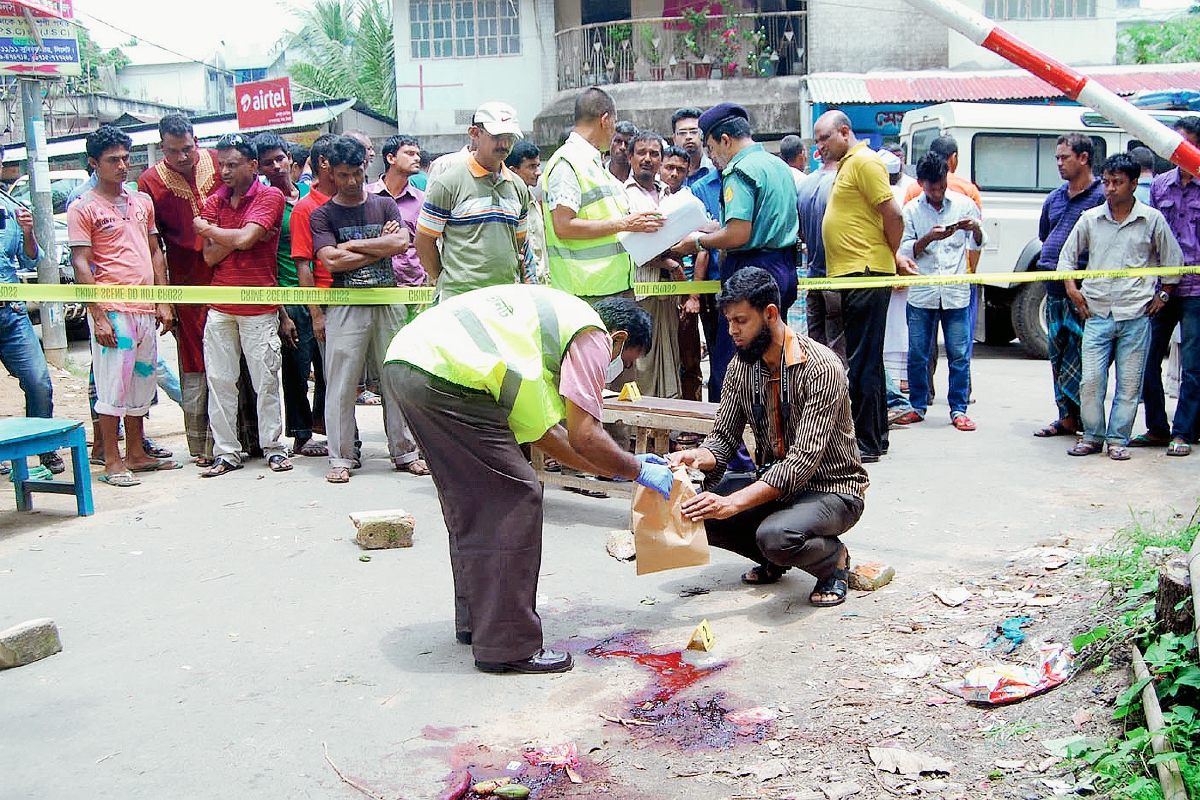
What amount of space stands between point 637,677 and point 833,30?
1922 cm

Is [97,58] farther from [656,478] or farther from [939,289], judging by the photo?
[656,478]

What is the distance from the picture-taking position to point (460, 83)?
23859 millimetres

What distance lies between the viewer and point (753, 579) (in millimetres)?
4957

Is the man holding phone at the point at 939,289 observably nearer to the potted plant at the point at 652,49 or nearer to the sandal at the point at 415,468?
the sandal at the point at 415,468

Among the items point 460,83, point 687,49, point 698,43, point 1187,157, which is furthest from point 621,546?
point 460,83

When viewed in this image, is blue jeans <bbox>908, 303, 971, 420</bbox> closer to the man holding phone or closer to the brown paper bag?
the man holding phone

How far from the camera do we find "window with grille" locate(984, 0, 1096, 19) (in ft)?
68.1

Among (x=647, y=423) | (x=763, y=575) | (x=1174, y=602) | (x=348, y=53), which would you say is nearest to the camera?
(x=1174, y=602)

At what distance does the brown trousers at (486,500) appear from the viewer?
153 inches

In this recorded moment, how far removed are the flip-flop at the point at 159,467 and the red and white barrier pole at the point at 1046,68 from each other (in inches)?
225

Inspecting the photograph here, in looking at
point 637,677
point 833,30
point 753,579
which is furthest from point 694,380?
point 833,30

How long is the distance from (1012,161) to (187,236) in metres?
8.44

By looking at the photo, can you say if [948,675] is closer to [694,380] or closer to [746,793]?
[746,793]

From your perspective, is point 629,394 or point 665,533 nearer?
point 665,533
